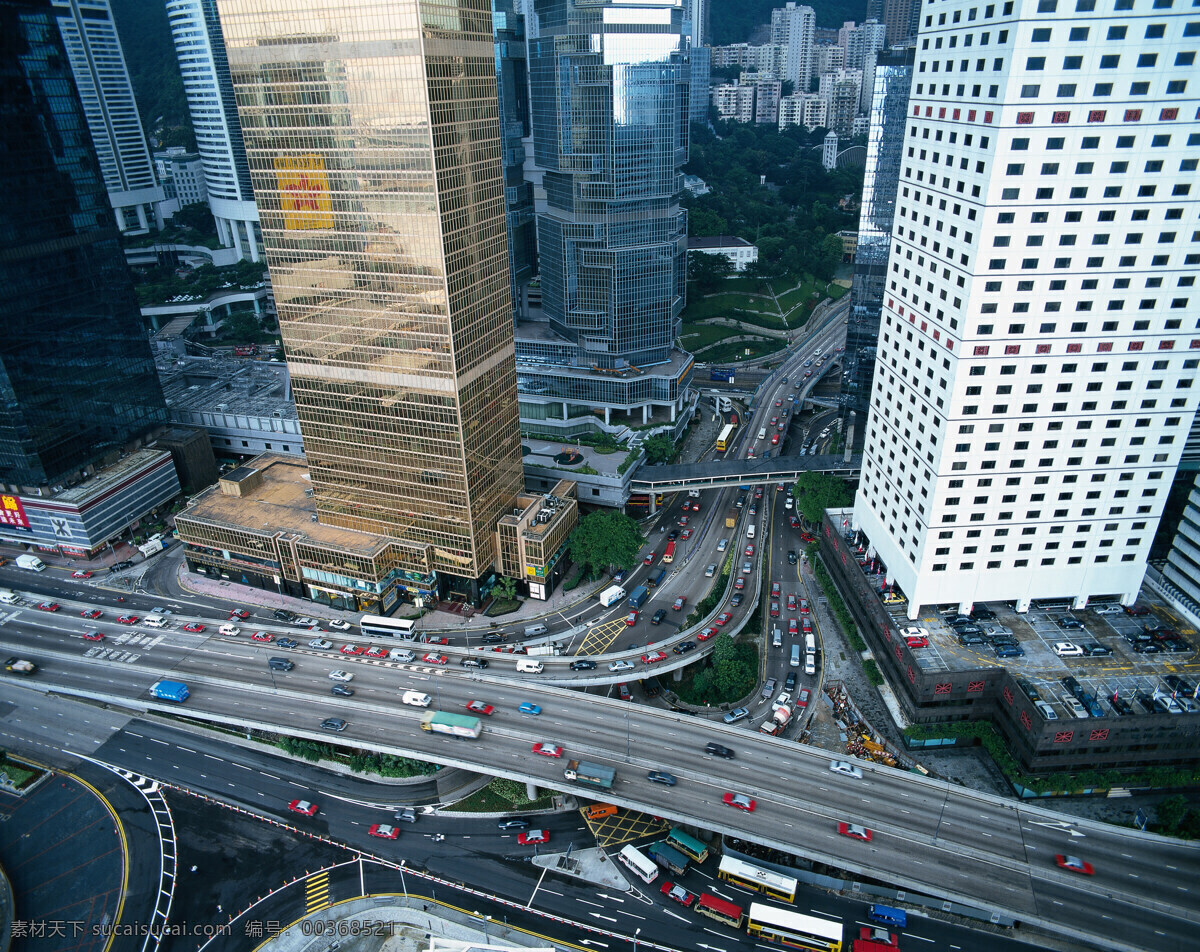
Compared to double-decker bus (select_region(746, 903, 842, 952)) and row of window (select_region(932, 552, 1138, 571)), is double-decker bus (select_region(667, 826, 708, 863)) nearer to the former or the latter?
double-decker bus (select_region(746, 903, 842, 952))

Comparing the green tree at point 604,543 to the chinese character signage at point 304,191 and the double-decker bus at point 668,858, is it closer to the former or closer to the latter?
the double-decker bus at point 668,858

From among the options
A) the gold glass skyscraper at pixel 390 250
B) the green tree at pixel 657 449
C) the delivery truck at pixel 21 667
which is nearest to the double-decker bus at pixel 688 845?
the gold glass skyscraper at pixel 390 250

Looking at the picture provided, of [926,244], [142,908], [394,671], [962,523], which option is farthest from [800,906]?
[926,244]

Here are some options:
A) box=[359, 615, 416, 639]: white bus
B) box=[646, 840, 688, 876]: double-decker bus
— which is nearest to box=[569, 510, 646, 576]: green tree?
box=[359, 615, 416, 639]: white bus

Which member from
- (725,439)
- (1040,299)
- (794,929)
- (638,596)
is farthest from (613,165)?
(794,929)

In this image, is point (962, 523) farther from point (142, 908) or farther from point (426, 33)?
point (142, 908)

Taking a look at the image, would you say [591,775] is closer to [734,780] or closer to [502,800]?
[502,800]
